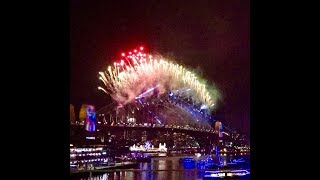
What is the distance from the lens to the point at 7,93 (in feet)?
6.98

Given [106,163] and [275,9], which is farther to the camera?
[106,163]

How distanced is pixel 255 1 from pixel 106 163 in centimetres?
1916

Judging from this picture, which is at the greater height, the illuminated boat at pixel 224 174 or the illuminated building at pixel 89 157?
the illuminated building at pixel 89 157

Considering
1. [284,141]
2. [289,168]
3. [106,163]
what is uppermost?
[284,141]

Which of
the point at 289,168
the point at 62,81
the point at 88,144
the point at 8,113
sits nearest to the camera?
the point at 289,168

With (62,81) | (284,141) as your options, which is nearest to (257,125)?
(284,141)

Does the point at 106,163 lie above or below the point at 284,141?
below

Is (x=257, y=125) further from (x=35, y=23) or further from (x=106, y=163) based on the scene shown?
(x=106, y=163)

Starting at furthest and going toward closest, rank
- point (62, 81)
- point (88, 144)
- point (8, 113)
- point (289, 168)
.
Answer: point (88, 144), point (62, 81), point (8, 113), point (289, 168)

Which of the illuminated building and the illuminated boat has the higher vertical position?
the illuminated building

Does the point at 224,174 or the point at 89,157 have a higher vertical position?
the point at 89,157

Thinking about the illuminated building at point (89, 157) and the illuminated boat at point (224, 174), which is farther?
the illuminated building at point (89, 157)

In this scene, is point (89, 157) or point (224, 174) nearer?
point (224, 174)

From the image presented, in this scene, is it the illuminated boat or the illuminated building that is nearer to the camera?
the illuminated boat
